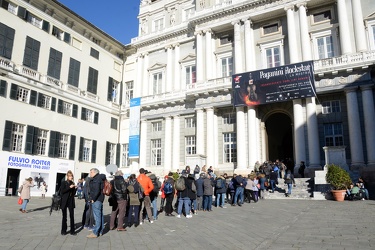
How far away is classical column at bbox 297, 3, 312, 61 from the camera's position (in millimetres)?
24766

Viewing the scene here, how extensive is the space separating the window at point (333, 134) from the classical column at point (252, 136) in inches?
208

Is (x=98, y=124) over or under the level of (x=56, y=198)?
over

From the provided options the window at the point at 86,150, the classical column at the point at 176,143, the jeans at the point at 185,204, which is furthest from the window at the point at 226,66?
the jeans at the point at 185,204

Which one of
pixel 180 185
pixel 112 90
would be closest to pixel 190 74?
pixel 112 90

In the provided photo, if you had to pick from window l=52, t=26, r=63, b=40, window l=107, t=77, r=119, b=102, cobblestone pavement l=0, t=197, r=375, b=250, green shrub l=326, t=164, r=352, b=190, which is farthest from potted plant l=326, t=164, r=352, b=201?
window l=52, t=26, r=63, b=40

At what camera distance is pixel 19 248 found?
6805mm

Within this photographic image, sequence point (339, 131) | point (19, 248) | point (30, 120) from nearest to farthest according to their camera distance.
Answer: point (19, 248), point (339, 131), point (30, 120)

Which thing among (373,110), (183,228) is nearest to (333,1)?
(373,110)

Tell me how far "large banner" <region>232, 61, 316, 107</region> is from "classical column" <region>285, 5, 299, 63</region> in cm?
155

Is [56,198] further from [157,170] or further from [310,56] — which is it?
[310,56]

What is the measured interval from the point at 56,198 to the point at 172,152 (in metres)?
18.4

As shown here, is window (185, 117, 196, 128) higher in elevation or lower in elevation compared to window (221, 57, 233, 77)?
lower

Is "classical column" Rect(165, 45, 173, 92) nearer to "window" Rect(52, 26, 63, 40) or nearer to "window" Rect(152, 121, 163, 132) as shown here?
"window" Rect(152, 121, 163, 132)

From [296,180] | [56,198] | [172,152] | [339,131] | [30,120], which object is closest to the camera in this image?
[56,198]
